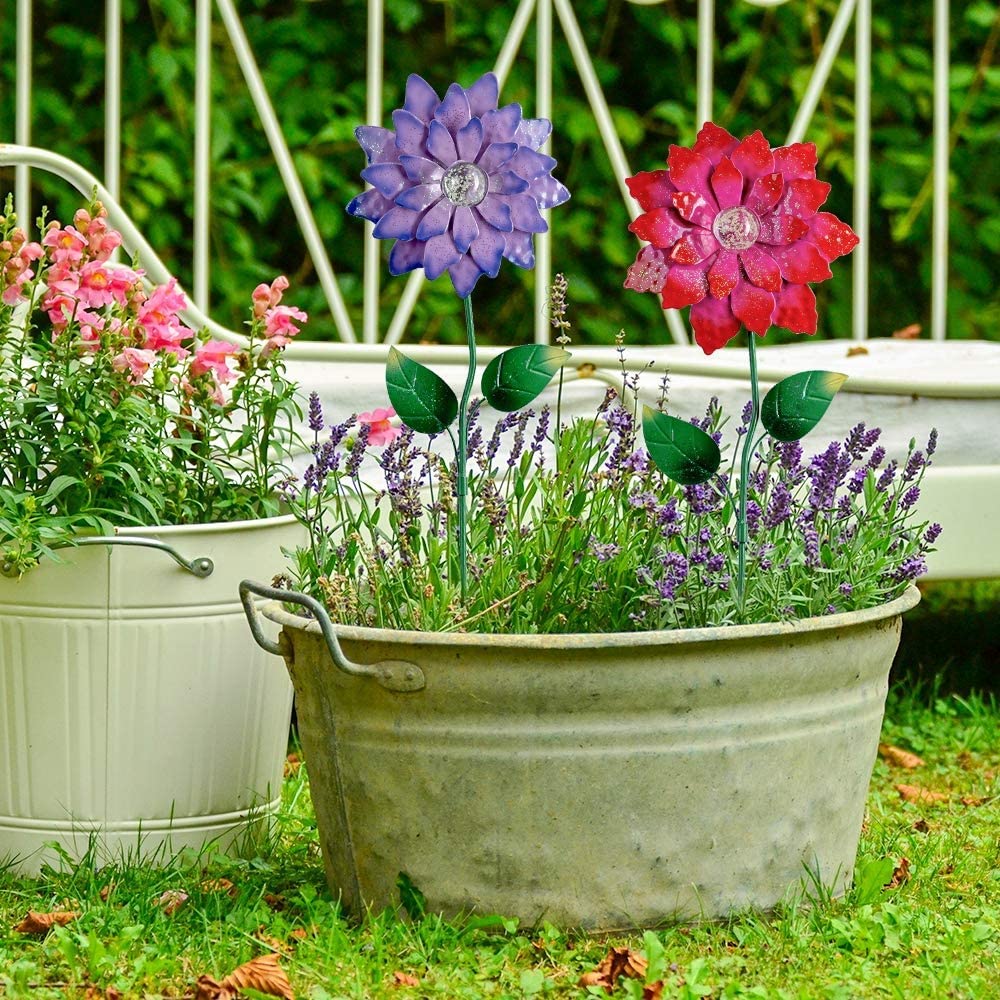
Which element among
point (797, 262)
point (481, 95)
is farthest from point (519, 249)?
point (797, 262)

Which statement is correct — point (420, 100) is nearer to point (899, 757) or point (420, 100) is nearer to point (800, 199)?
point (800, 199)

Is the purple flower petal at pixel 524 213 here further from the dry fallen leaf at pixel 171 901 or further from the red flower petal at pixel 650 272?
the dry fallen leaf at pixel 171 901

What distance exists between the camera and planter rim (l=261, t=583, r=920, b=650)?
125 centimetres

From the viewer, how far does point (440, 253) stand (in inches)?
52.2

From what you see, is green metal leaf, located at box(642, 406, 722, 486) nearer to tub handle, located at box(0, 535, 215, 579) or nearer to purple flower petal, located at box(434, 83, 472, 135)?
purple flower petal, located at box(434, 83, 472, 135)

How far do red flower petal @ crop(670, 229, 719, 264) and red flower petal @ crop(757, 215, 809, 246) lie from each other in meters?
0.04

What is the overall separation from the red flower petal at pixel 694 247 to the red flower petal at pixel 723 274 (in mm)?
11

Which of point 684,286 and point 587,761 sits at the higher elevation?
point 684,286

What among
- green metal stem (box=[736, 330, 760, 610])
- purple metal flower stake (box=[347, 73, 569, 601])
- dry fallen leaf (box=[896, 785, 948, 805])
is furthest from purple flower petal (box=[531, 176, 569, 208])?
dry fallen leaf (box=[896, 785, 948, 805])

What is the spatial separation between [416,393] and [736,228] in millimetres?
312

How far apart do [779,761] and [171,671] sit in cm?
59

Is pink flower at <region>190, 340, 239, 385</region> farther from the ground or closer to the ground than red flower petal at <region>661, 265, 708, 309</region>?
closer to the ground

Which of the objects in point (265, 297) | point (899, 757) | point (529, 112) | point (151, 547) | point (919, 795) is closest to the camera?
point (151, 547)

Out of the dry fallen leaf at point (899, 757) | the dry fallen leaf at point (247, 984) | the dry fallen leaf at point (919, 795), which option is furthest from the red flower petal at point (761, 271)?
the dry fallen leaf at point (899, 757)
